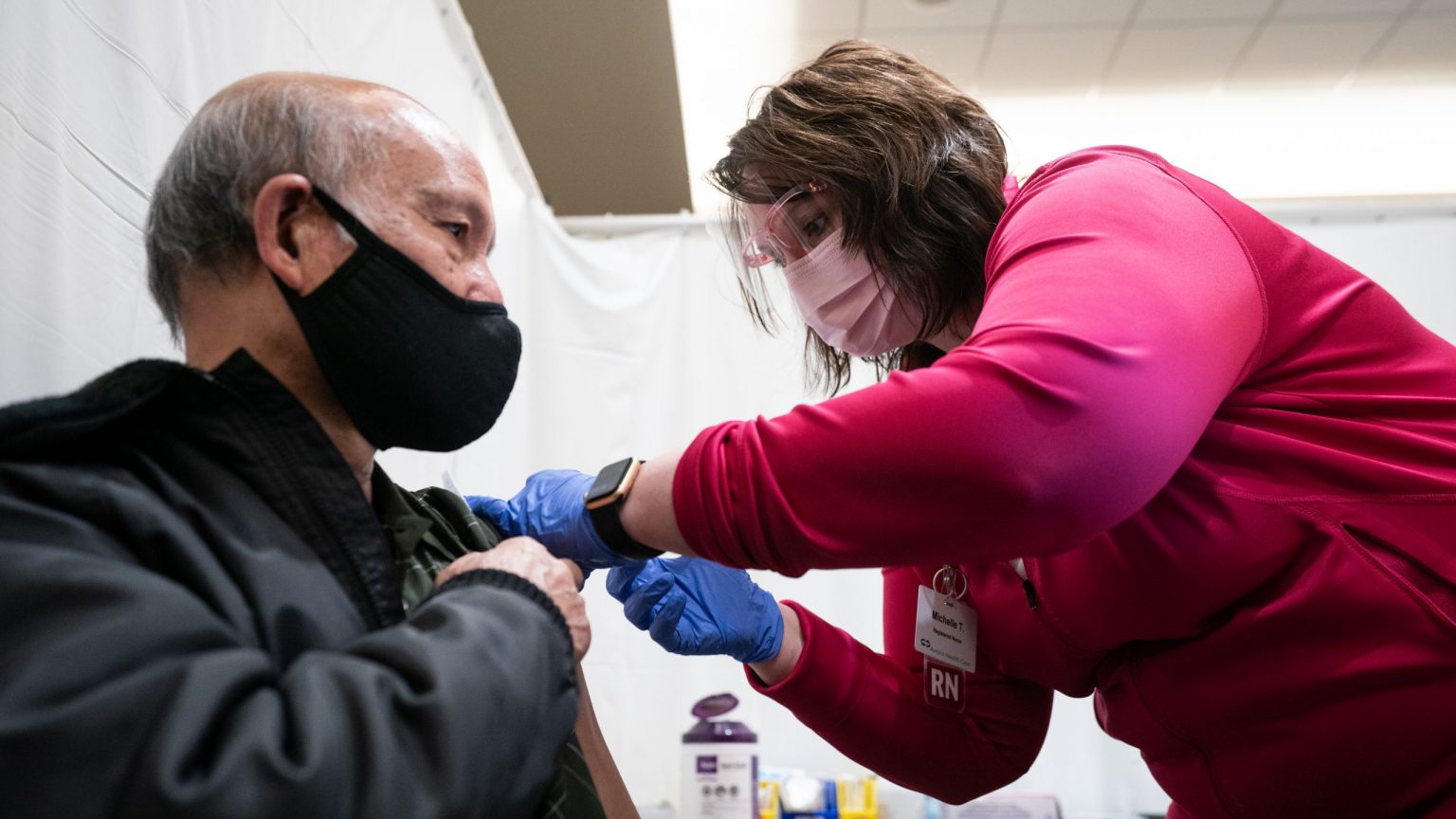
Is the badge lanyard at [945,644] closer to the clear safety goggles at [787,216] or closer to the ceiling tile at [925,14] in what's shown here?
the clear safety goggles at [787,216]

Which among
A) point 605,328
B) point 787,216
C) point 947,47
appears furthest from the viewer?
point 947,47

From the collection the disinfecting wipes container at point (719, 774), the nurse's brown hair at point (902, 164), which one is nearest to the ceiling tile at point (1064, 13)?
the nurse's brown hair at point (902, 164)

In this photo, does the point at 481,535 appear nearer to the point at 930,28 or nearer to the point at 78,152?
the point at 78,152

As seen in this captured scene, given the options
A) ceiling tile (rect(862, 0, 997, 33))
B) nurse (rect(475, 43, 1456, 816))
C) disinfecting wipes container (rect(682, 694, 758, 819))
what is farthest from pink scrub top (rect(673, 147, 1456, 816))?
ceiling tile (rect(862, 0, 997, 33))

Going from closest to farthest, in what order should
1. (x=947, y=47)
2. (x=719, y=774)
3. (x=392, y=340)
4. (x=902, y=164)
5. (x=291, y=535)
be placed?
(x=291, y=535)
(x=392, y=340)
(x=902, y=164)
(x=719, y=774)
(x=947, y=47)

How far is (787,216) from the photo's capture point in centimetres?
145

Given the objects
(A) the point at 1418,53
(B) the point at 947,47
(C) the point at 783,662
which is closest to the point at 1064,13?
(B) the point at 947,47

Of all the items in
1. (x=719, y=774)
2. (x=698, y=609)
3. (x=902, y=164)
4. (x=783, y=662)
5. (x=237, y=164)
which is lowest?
(x=719, y=774)

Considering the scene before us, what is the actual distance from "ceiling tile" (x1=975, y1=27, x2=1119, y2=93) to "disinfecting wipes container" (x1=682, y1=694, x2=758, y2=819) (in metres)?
2.33

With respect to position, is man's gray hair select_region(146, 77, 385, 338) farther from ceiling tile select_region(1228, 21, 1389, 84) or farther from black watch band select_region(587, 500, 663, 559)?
ceiling tile select_region(1228, 21, 1389, 84)

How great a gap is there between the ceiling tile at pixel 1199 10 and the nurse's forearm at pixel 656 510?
2902 millimetres

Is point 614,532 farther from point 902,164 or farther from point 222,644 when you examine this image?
point 902,164

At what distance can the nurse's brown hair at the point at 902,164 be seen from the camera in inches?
52.7

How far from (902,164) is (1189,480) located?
536 mm
